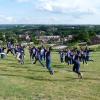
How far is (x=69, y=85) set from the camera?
71.6ft

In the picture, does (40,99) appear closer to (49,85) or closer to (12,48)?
(49,85)

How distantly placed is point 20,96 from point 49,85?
13.0 ft

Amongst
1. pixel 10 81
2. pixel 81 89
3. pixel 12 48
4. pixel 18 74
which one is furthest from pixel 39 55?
pixel 81 89

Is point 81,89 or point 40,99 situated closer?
point 40,99

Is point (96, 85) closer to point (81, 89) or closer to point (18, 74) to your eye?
point (81, 89)

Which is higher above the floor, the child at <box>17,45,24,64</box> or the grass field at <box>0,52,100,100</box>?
the grass field at <box>0,52,100,100</box>

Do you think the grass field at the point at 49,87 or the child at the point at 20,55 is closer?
the grass field at the point at 49,87

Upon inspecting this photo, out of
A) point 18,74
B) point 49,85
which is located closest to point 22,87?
point 49,85

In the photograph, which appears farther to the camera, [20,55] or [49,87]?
[20,55]

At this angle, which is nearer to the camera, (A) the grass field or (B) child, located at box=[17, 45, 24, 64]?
(A) the grass field

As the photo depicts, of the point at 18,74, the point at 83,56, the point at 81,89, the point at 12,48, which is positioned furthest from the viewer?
the point at 12,48

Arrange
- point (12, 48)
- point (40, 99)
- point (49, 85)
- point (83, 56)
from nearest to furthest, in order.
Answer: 1. point (40, 99)
2. point (49, 85)
3. point (83, 56)
4. point (12, 48)

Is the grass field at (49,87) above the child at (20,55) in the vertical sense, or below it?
above

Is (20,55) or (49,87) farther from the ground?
(49,87)
